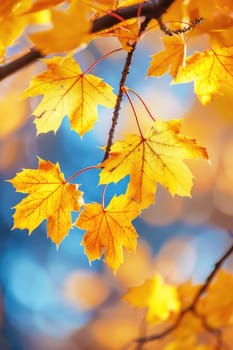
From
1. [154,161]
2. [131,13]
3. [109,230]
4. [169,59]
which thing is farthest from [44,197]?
[131,13]

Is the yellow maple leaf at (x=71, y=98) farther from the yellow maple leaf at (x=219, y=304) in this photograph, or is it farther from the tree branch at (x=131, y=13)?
the yellow maple leaf at (x=219, y=304)

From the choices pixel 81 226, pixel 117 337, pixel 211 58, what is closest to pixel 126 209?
pixel 81 226

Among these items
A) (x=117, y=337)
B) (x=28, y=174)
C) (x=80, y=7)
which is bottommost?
(x=117, y=337)

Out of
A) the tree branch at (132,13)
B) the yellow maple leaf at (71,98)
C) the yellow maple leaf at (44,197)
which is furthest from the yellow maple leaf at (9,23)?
the yellow maple leaf at (44,197)

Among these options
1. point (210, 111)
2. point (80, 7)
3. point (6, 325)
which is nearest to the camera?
point (80, 7)

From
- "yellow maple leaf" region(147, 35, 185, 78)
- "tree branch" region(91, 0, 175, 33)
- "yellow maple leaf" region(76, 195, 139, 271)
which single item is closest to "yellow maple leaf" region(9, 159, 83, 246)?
"yellow maple leaf" region(76, 195, 139, 271)

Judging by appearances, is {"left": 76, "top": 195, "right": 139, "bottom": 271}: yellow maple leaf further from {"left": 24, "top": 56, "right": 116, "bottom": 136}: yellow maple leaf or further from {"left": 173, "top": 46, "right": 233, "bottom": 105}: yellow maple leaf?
{"left": 173, "top": 46, "right": 233, "bottom": 105}: yellow maple leaf

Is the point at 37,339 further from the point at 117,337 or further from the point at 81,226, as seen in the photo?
the point at 81,226
